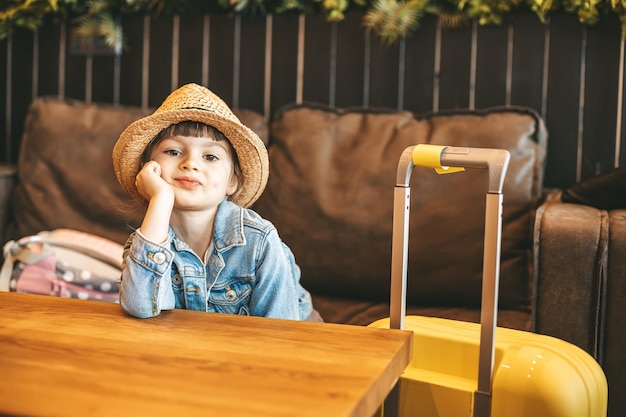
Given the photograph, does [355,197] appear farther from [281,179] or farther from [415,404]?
[415,404]

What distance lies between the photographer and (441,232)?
199 centimetres

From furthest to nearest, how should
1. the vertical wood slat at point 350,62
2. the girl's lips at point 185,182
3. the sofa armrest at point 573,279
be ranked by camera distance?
the vertical wood slat at point 350,62 < the sofa armrest at point 573,279 < the girl's lips at point 185,182

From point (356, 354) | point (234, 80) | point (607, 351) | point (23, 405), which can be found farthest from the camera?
point (234, 80)

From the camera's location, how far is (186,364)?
0.96m

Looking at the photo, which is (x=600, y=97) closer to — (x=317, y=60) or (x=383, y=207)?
(x=383, y=207)

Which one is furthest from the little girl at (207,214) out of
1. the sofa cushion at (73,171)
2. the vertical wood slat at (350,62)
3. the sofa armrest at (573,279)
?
the vertical wood slat at (350,62)

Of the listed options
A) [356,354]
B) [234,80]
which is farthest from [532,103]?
[356,354]

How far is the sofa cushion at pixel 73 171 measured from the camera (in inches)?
91.0

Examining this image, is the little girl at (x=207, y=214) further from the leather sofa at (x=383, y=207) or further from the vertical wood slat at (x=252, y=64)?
the vertical wood slat at (x=252, y=64)

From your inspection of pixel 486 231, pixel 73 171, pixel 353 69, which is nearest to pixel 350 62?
pixel 353 69

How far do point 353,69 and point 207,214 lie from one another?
1097mm

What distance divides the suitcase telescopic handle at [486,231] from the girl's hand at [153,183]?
1.49ft

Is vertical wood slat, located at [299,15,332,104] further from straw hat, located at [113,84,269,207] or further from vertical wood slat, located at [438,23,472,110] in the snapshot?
straw hat, located at [113,84,269,207]

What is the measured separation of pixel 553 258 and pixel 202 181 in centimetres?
77
